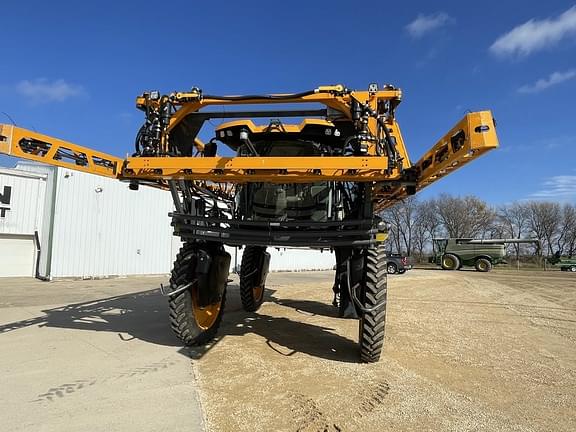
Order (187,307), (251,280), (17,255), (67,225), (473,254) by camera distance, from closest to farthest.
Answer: (187,307), (251,280), (67,225), (17,255), (473,254)

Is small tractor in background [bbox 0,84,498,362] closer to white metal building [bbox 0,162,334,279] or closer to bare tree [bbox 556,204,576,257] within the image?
white metal building [bbox 0,162,334,279]

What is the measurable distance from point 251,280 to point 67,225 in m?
10.6

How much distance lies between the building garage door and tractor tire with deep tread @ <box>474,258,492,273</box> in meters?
30.6

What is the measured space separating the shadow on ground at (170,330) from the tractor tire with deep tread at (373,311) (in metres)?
0.34

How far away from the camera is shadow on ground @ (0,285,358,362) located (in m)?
6.08

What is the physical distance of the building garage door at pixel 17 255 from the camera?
54.0 feet

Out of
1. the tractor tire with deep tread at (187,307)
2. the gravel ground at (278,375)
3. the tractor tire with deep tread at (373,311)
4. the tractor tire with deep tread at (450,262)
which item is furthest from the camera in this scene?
the tractor tire with deep tread at (450,262)

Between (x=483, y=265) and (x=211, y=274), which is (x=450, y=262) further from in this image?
(x=211, y=274)

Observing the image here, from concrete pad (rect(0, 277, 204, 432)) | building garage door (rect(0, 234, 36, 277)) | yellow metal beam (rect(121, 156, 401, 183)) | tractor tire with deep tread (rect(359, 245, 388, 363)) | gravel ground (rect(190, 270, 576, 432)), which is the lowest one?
gravel ground (rect(190, 270, 576, 432))

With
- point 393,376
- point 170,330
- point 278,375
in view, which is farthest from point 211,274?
point 393,376

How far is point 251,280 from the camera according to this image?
930 centimetres

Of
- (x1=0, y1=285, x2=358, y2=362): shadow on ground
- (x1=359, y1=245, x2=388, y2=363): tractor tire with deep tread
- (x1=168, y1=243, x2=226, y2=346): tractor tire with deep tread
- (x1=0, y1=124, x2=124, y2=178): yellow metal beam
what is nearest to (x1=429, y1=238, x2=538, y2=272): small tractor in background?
(x1=0, y1=285, x2=358, y2=362): shadow on ground

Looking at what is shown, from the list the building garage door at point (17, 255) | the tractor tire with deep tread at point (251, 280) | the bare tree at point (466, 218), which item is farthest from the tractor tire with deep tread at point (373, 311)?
the bare tree at point (466, 218)

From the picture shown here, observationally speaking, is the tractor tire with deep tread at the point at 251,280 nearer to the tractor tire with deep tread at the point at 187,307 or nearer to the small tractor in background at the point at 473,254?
the tractor tire with deep tread at the point at 187,307
